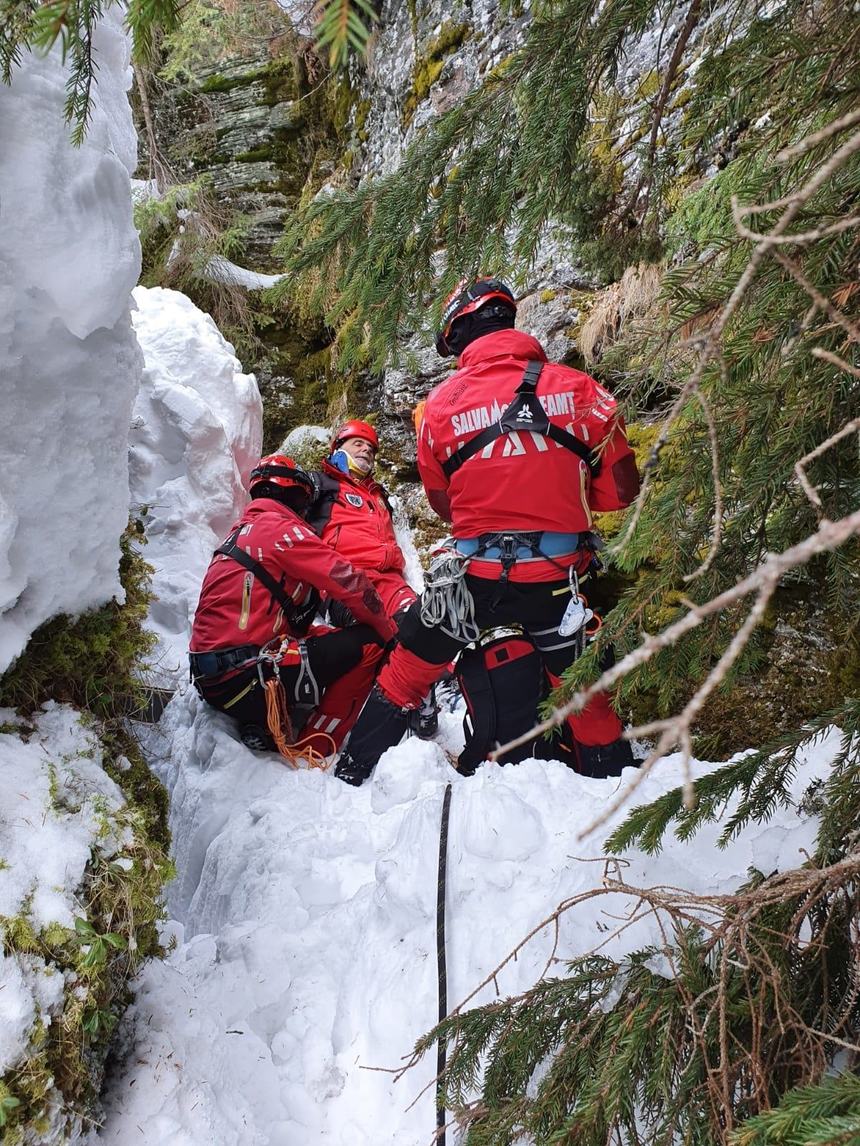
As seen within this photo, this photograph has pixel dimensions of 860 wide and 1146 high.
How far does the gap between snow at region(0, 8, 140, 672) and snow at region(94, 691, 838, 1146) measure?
1.45 meters

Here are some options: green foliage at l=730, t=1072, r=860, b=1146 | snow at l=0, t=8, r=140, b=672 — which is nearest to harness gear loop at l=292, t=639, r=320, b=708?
snow at l=0, t=8, r=140, b=672

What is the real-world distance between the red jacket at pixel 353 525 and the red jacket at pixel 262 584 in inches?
42.9

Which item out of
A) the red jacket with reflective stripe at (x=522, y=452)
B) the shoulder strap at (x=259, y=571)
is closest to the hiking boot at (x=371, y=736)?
the shoulder strap at (x=259, y=571)

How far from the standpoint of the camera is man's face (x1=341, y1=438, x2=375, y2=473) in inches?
268

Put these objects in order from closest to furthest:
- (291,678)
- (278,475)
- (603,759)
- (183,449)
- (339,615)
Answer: (603,759) → (291,678) → (278,475) → (339,615) → (183,449)

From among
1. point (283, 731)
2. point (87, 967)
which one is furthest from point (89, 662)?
point (283, 731)

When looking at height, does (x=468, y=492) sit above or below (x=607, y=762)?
above

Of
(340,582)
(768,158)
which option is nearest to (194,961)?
(340,582)

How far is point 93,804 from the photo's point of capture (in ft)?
7.48

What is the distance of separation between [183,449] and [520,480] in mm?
4046

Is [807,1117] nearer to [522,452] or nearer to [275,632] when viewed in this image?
[522,452]

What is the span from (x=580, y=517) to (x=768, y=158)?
186 centimetres

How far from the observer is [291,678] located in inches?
190

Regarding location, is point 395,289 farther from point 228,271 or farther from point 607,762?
point 228,271
